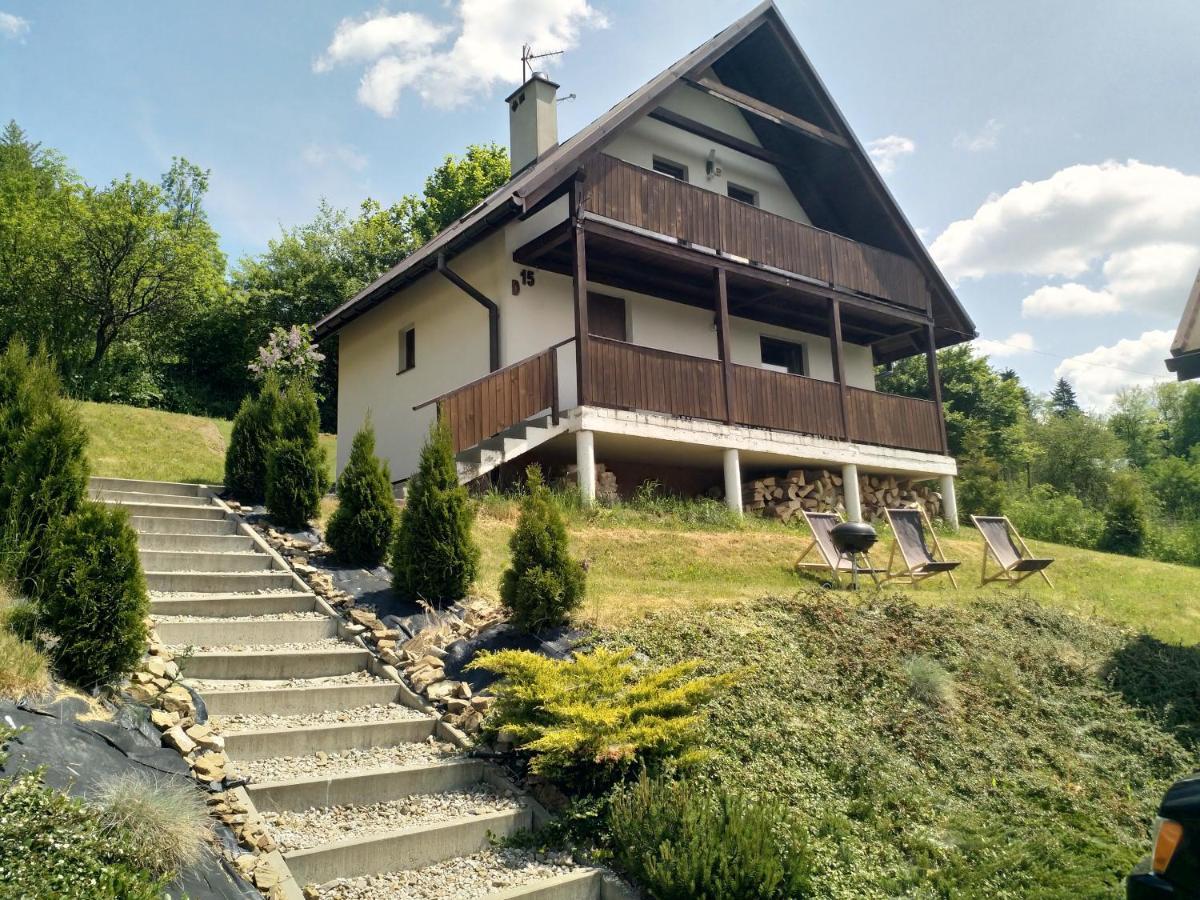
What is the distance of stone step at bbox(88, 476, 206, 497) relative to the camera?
9.81 metres

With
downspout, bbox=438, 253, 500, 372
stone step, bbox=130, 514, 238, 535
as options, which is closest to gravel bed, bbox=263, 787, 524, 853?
stone step, bbox=130, 514, 238, 535

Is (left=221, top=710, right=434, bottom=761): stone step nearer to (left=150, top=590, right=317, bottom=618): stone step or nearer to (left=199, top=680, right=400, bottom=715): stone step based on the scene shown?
(left=199, top=680, right=400, bottom=715): stone step

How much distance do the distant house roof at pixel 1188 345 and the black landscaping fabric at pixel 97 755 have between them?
8.05 m

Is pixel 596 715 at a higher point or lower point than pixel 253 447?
lower

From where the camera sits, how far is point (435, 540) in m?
7.35

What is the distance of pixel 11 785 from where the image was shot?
3.32m

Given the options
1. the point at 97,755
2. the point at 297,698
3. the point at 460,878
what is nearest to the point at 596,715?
the point at 460,878

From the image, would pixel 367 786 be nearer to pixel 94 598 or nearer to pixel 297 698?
pixel 297 698

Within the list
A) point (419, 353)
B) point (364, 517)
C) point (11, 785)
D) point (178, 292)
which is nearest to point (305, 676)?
point (364, 517)

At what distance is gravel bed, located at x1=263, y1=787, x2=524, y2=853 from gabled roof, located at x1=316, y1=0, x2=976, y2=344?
8137mm

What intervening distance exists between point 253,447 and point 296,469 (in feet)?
4.41

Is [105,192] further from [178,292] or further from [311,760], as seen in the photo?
[311,760]

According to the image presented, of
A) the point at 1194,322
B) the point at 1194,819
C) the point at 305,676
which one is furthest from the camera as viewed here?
the point at 1194,322

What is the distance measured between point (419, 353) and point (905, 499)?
944 centimetres
